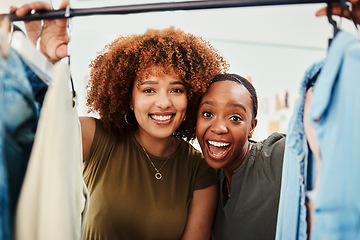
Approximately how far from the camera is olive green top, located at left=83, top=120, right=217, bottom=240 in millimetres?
1278

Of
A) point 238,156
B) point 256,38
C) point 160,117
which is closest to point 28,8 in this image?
point 160,117

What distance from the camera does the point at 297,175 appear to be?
0.72m

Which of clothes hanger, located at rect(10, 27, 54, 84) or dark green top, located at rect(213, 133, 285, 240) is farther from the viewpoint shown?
dark green top, located at rect(213, 133, 285, 240)

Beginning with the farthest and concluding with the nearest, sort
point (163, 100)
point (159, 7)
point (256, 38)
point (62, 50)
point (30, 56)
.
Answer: point (256, 38) → point (163, 100) → point (62, 50) → point (159, 7) → point (30, 56)

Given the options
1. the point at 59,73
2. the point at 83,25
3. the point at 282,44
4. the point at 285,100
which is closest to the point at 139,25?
the point at 83,25

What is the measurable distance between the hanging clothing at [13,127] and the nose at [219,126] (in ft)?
2.44

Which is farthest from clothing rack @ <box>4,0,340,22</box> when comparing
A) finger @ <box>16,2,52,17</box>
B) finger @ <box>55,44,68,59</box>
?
finger @ <box>55,44,68,59</box>

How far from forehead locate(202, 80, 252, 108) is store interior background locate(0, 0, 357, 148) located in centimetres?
169

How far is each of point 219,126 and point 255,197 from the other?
33cm

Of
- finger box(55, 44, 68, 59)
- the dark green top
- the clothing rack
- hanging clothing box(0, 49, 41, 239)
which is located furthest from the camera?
the dark green top

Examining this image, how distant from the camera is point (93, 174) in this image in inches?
51.6

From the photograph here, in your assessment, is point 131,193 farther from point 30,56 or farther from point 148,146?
point 30,56

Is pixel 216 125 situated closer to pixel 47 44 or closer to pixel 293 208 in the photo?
pixel 293 208

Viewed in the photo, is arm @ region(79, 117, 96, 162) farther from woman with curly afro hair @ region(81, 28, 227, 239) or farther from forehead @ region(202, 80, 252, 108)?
forehead @ region(202, 80, 252, 108)
